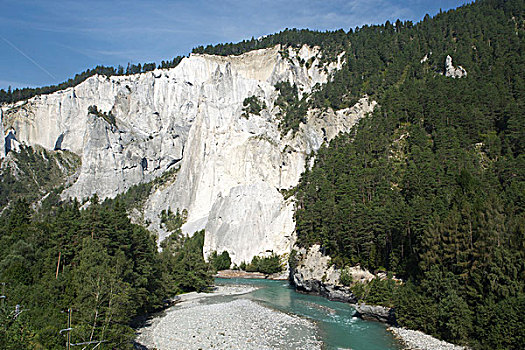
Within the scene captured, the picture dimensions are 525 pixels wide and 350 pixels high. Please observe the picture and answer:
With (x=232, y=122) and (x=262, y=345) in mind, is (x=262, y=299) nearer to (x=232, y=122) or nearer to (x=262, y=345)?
(x=262, y=345)

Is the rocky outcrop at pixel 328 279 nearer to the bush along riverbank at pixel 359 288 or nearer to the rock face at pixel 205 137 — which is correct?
the bush along riverbank at pixel 359 288

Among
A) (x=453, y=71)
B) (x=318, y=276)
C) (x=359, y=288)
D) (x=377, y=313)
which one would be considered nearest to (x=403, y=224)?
(x=359, y=288)

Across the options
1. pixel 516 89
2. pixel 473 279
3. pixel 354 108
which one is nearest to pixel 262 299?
pixel 473 279

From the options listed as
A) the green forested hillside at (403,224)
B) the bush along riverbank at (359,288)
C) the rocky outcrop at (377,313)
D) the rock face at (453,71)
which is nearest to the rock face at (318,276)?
the bush along riverbank at (359,288)

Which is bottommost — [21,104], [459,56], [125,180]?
[125,180]

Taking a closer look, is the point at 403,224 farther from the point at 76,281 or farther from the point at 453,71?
the point at 453,71

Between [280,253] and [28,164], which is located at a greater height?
[28,164]
